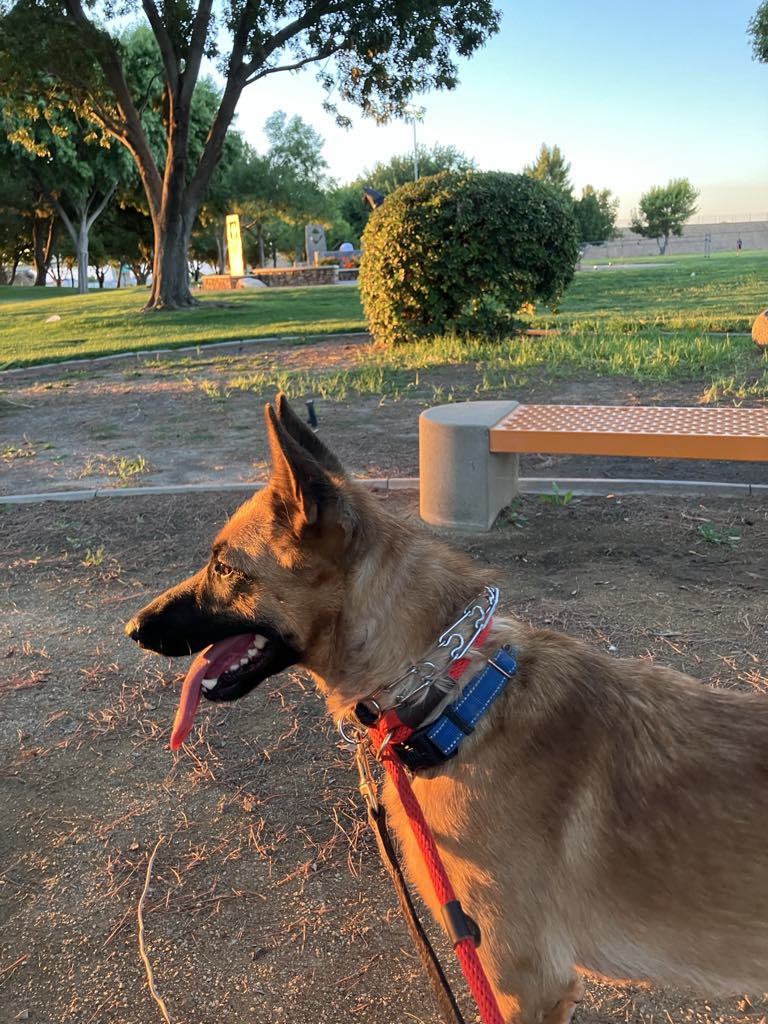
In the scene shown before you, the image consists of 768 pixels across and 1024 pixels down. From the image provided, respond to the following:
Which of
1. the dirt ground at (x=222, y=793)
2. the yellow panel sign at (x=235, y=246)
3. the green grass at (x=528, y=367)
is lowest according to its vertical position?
the dirt ground at (x=222, y=793)

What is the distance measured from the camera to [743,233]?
82.1 meters

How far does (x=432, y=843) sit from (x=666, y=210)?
10958cm

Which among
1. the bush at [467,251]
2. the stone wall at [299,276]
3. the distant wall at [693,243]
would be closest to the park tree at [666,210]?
the distant wall at [693,243]

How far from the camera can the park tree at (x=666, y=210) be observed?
321ft

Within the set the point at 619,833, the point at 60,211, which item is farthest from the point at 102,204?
the point at 619,833

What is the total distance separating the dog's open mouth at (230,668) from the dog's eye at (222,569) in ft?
0.61

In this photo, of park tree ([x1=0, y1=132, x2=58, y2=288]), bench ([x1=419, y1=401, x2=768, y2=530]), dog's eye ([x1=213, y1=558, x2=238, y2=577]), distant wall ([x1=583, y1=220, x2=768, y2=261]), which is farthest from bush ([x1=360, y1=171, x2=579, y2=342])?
distant wall ([x1=583, y1=220, x2=768, y2=261])

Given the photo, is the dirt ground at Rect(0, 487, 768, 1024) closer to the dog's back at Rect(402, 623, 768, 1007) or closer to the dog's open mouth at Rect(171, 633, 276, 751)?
the dog's back at Rect(402, 623, 768, 1007)

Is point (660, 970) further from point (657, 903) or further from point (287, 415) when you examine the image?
point (287, 415)

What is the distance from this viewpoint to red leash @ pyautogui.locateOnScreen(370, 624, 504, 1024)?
1719 mm

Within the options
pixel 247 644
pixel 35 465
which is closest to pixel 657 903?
pixel 247 644

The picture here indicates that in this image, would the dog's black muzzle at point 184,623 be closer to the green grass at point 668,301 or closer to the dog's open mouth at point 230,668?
the dog's open mouth at point 230,668

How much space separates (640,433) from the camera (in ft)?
16.2

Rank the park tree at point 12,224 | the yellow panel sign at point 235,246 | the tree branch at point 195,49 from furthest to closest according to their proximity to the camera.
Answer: the park tree at point 12,224, the yellow panel sign at point 235,246, the tree branch at point 195,49
